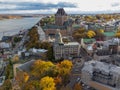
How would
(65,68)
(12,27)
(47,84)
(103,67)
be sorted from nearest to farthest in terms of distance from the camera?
(47,84) → (103,67) → (65,68) → (12,27)

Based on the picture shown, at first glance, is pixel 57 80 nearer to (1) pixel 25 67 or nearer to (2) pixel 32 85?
(2) pixel 32 85

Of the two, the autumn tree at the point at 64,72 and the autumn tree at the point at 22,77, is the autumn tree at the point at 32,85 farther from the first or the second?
the autumn tree at the point at 64,72

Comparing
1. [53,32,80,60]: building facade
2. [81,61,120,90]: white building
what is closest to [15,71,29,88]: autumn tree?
[81,61,120,90]: white building

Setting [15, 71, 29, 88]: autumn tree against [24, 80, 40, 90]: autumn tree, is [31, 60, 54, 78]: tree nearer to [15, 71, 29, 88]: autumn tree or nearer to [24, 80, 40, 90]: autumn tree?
[15, 71, 29, 88]: autumn tree

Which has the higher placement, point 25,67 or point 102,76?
point 102,76

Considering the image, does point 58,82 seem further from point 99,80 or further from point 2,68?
point 2,68

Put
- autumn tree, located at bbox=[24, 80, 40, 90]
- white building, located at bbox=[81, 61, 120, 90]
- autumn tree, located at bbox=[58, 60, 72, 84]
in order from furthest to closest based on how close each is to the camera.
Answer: autumn tree, located at bbox=[58, 60, 72, 84] → white building, located at bbox=[81, 61, 120, 90] → autumn tree, located at bbox=[24, 80, 40, 90]

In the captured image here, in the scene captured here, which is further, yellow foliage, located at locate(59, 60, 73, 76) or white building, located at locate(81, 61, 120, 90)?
yellow foliage, located at locate(59, 60, 73, 76)

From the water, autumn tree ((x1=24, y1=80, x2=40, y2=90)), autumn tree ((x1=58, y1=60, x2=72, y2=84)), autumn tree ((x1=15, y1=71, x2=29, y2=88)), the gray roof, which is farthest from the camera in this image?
the water

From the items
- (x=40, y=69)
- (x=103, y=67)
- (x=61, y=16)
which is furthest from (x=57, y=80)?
(x=61, y=16)
